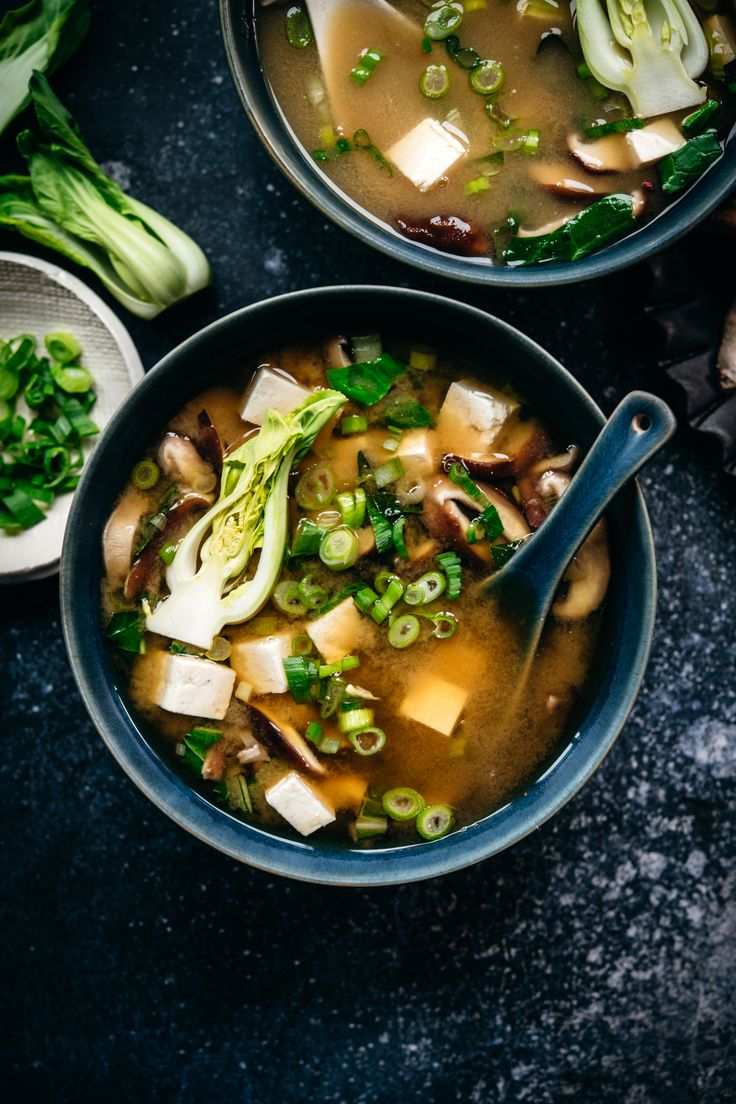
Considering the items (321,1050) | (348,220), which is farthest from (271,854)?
(348,220)

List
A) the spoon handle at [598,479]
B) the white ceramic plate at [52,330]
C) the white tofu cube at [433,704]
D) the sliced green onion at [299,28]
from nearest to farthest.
→ the spoon handle at [598,479]
the white tofu cube at [433,704]
the sliced green onion at [299,28]
the white ceramic plate at [52,330]

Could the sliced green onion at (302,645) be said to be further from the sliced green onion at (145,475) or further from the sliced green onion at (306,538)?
the sliced green onion at (145,475)

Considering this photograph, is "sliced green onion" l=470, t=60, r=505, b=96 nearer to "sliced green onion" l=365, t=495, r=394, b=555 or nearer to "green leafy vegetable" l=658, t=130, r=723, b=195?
"green leafy vegetable" l=658, t=130, r=723, b=195

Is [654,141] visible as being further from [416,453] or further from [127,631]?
[127,631]

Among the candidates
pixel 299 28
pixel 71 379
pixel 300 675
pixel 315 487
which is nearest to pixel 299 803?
pixel 300 675

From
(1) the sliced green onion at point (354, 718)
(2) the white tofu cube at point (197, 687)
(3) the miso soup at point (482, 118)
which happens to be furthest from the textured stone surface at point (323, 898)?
(1) the sliced green onion at point (354, 718)

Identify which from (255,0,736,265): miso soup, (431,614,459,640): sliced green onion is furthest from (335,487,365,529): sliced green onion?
(255,0,736,265): miso soup
